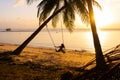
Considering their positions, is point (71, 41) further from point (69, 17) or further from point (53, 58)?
point (53, 58)

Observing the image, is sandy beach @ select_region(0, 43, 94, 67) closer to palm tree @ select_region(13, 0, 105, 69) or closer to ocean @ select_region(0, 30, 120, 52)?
palm tree @ select_region(13, 0, 105, 69)

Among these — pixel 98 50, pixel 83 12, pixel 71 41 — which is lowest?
pixel 71 41

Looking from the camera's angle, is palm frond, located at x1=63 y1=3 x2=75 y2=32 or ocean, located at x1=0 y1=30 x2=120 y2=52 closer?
palm frond, located at x1=63 y1=3 x2=75 y2=32

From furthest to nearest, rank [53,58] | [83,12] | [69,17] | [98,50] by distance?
[69,17] < [53,58] < [83,12] < [98,50]

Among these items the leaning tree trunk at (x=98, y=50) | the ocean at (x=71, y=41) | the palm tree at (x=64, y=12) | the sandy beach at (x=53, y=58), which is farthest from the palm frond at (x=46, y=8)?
the ocean at (x=71, y=41)

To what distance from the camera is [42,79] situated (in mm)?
9977

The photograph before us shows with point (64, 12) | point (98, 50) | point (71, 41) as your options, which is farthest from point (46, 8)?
point (71, 41)

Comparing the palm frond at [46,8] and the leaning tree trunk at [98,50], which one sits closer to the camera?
the leaning tree trunk at [98,50]

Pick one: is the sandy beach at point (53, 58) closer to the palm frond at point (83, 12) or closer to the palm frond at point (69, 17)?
the palm frond at point (69, 17)

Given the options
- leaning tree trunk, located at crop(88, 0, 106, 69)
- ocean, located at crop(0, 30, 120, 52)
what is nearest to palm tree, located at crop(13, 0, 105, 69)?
leaning tree trunk, located at crop(88, 0, 106, 69)

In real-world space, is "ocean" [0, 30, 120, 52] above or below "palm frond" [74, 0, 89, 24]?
below

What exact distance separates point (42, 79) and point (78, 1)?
7321 millimetres

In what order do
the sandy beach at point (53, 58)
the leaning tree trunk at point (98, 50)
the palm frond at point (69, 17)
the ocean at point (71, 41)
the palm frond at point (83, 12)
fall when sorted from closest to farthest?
the leaning tree trunk at point (98, 50) → the sandy beach at point (53, 58) → the palm frond at point (83, 12) → the palm frond at point (69, 17) → the ocean at point (71, 41)

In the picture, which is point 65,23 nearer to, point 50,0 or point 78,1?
point 50,0
